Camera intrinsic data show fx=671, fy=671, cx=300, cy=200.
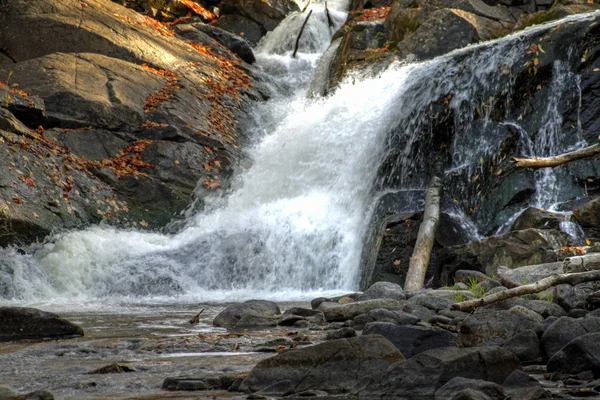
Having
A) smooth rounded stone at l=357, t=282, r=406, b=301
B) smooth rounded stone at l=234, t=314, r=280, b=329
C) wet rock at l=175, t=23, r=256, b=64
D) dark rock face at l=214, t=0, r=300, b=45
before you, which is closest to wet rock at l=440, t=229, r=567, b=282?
smooth rounded stone at l=357, t=282, r=406, b=301

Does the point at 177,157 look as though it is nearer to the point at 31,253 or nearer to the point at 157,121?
the point at 157,121

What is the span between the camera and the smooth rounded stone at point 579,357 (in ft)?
11.6

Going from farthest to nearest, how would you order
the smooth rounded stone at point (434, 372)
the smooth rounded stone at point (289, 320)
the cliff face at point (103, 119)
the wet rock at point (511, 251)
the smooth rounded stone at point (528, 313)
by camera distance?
the cliff face at point (103, 119) < the wet rock at point (511, 251) < the smooth rounded stone at point (289, 320) < the smooth rounded stone at point (528, 313) < the smooth rounded stone at point (434, 372)

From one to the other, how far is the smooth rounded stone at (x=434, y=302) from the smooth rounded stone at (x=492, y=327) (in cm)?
145

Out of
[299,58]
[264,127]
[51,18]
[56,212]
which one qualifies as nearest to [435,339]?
[56,212]

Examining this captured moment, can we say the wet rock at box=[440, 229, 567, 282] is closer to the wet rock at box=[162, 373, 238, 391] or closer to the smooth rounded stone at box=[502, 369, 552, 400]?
the smooth rounded stone at box=[502, 369, 552, 400]

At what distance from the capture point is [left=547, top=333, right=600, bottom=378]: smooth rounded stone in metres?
3.54

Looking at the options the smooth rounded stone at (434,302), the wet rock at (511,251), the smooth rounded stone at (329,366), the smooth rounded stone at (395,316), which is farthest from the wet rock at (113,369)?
the wet rock at (511,251)

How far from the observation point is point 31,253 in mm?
10109

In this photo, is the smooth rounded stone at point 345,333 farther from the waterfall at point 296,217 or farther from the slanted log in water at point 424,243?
the waterfall at point 296,217

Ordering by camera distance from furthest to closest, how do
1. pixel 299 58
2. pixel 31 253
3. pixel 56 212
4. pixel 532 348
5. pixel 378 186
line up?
1. pixel 299 58
2. pixel 378 186
3. pixel 56 212
4. pixel 31 253
5. pixel 532 348

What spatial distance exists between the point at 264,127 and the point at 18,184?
702 cm

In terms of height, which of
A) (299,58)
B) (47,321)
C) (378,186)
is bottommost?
(47,321)

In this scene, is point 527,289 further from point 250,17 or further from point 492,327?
point 250,17
